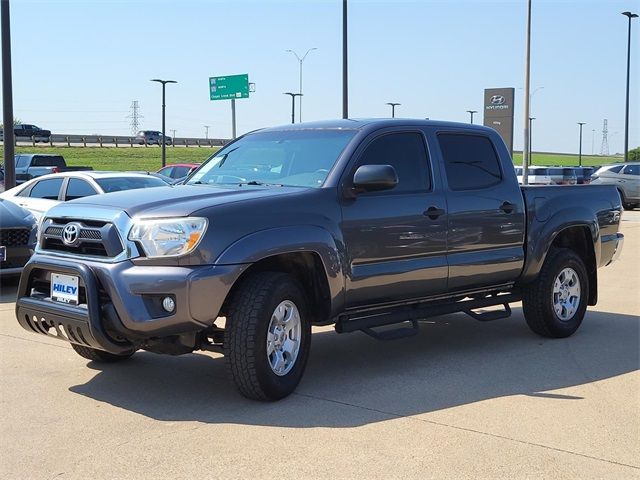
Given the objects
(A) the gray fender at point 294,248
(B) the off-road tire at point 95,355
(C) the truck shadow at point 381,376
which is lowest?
(C) the truck shadow at point 381,376

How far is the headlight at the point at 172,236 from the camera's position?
16.0 ft

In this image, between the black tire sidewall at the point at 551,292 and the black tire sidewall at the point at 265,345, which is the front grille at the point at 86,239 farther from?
the black tire sidewall at the point at 551,292

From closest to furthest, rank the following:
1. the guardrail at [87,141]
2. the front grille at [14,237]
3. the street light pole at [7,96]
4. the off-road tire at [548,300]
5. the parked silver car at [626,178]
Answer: the off-road tire at [548,300] → the front grille at [14,237] → the street light pole at [7,96] → the parked silver car at [626,178] → the guardrail at [87,141]

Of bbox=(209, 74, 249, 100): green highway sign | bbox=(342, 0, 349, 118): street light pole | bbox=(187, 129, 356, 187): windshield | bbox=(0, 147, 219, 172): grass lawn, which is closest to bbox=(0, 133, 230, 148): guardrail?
bbox=(0, 147, 219, 172): grass lawn

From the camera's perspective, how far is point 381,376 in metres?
5.97

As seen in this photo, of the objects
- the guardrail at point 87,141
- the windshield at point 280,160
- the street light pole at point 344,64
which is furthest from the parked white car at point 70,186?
the guardrail at point 87,141

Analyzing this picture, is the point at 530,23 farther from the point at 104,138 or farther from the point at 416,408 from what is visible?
the point at 104,138

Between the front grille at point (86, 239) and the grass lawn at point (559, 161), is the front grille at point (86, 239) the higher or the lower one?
the lower one

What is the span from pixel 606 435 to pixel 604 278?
729cm

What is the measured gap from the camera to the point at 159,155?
65000 mm

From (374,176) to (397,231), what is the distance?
23.8 inches

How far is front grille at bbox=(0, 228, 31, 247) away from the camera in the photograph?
384 inches

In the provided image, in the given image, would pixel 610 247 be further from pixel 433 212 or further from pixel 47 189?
pixel 47 189

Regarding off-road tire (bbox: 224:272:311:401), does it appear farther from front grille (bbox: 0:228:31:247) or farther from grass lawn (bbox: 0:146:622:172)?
grass lawn (bbox: 0:146:622:172)
